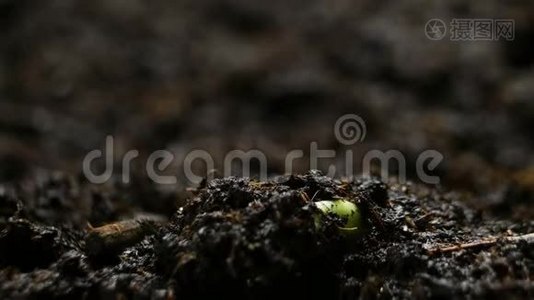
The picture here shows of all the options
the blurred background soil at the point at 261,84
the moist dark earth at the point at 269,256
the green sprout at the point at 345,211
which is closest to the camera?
the moist dark earth at the point at 269,256

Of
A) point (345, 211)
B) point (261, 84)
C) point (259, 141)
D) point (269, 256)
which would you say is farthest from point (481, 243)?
point (261, 84)

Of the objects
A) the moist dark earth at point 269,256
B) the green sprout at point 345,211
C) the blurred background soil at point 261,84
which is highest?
the blurred background soil at point 261,84

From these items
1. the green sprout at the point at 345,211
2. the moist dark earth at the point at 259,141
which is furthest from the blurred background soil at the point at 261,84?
the green sprout at the point at 345,211

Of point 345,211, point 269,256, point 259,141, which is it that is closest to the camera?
point 269,256

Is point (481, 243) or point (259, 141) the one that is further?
point (259, 141)

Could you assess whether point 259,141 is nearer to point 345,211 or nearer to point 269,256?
point 345,211

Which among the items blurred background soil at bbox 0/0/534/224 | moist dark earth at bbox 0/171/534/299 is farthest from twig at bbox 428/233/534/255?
blurred background soil at bbox 0/0/534/224

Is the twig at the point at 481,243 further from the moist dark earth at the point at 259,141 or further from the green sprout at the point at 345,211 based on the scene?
the green sprout at the point at 345,211
